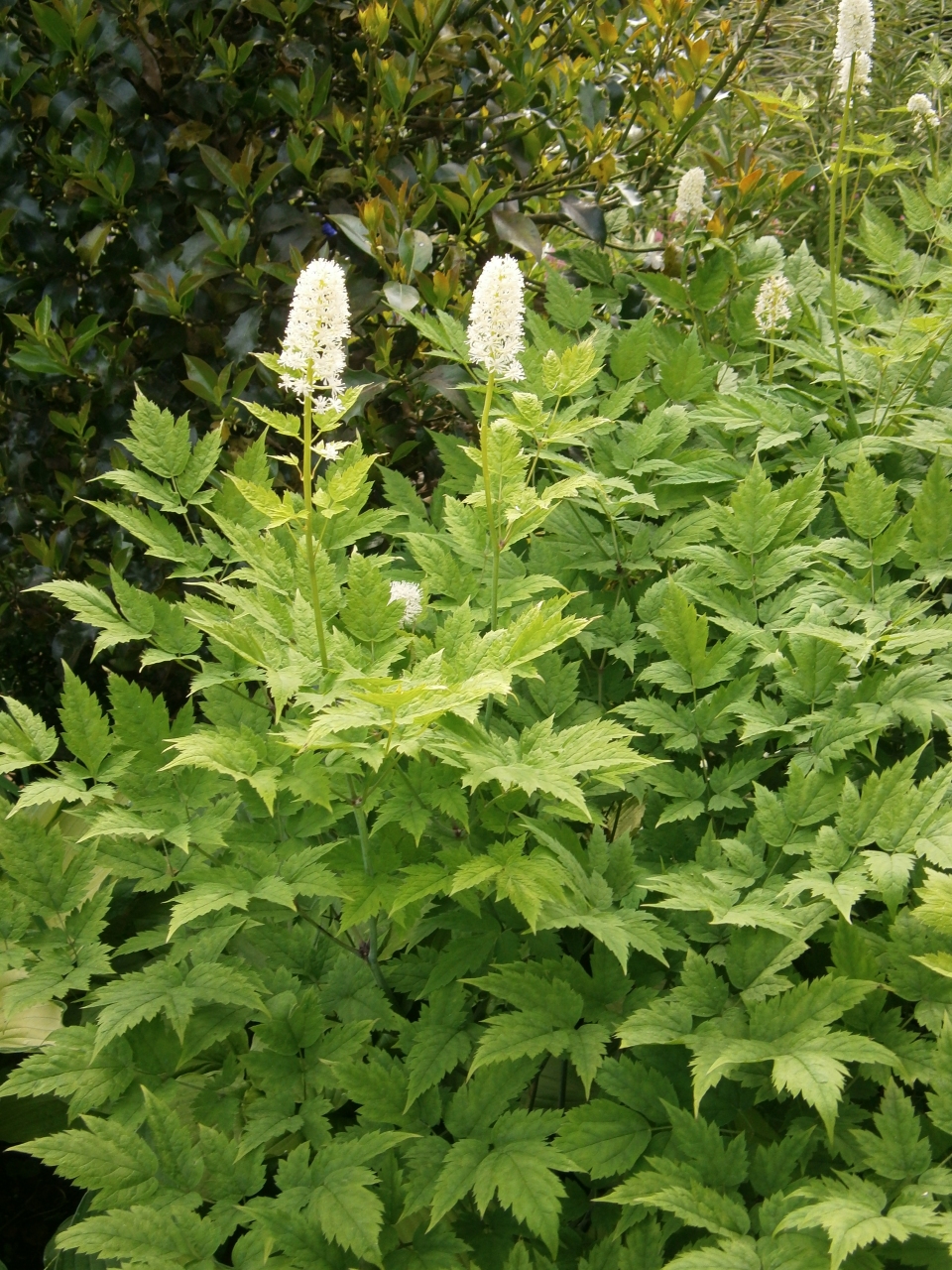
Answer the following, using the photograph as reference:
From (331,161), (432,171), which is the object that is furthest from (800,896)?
(331,161)

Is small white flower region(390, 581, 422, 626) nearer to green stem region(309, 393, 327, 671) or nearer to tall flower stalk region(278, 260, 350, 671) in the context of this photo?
green stem region(309, 393, 327, 671)

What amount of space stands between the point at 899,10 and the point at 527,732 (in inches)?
175

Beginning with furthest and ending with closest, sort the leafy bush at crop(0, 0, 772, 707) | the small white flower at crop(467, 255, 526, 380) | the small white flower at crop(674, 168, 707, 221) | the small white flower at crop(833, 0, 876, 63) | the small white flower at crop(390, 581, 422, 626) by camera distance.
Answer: the small white flower at crop(674, 168, 707, 221)
the leafy bush at crop(0, 0, 772, 707)
the small white flower at crop(833, 0, 876, 63)
the small white flower at crop(390, 581, 422, 626)
the small white flower at crop(467, 255, 526, 380)

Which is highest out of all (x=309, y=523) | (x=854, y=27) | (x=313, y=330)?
(x=854, y=27)

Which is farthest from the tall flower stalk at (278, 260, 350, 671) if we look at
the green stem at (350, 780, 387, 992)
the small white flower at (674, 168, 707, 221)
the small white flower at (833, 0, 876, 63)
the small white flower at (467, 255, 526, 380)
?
the small white flower at (674, 168, 707, 221)

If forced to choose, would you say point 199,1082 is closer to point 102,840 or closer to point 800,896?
point 102,840

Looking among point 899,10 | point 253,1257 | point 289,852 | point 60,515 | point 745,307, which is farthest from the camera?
point 899,10

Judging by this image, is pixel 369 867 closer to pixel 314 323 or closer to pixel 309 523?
pixel 309 523

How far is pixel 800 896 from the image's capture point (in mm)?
1478

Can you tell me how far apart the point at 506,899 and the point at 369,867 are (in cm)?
19

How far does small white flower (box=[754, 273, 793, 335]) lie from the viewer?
2287 mm

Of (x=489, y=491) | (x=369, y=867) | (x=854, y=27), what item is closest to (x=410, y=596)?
(x=489, y=491)

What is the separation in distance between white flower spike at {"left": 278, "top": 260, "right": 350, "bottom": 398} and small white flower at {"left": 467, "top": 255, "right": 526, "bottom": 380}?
0.56 feet

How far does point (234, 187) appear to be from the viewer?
226 centimetres
